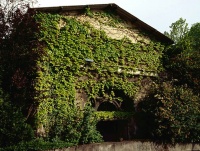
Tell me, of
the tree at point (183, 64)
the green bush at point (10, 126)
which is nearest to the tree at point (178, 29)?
the tree at point (183, 64)

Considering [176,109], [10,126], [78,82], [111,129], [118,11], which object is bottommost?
[111,129]

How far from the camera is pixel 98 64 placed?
485 inches

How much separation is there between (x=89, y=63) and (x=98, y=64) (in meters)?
0.54

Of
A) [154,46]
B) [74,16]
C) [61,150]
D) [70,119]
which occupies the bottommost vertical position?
[61,150]

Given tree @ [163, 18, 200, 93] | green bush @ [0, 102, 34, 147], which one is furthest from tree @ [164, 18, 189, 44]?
green bush @ [0, 102, 34, 147]

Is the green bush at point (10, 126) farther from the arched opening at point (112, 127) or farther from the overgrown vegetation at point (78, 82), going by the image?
the arched opening at point (112, 127)

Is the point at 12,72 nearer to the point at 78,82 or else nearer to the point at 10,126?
the point at 10,126

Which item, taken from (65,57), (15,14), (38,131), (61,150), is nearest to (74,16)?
(65,57)

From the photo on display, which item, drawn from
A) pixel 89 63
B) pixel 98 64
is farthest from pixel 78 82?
pixel 98 64

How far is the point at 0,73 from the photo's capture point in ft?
30.5

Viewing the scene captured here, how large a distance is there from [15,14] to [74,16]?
3226 millimetres

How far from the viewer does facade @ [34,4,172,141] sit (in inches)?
427

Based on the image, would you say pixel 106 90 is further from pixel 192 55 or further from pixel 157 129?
pixel 192 55

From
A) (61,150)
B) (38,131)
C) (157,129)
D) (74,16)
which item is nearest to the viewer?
(61,150)
